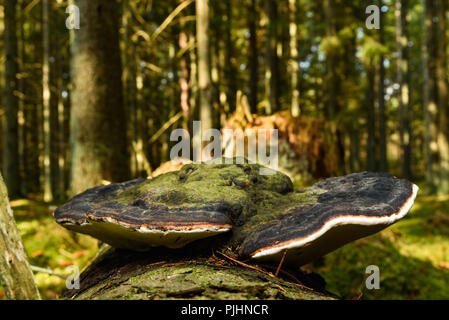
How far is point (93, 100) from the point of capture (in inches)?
143

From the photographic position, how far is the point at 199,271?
1229mm

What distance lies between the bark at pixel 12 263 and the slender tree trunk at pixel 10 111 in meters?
A: 10.4

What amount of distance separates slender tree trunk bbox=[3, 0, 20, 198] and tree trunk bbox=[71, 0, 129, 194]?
7.92m

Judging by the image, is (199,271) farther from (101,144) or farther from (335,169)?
(335,169)

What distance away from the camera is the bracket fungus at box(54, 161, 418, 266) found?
1.23 meters

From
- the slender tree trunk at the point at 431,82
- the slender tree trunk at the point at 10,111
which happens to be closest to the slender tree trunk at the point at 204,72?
the slender tree trunk at the point at 10,111

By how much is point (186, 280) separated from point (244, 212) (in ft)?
1.76

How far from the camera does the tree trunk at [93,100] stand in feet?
11.9

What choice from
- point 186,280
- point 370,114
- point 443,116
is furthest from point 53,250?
point 370,114

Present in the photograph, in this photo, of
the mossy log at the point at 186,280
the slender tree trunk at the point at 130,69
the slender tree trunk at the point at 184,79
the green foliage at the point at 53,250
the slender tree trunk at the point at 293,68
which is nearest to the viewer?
the mossy log at the point at 186,280

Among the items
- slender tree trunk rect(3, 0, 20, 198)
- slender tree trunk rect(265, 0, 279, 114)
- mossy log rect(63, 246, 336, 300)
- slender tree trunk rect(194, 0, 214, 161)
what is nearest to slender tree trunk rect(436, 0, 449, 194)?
slender tree trunk rect(265, 0, 279, 114)

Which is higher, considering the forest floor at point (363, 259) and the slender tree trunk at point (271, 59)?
the slender tree trunk at point (271, 59)

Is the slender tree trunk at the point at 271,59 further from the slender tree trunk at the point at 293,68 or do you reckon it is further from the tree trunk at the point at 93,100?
the tree trunk at the point at 93,100

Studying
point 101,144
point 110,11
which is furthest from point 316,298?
point 110,11
